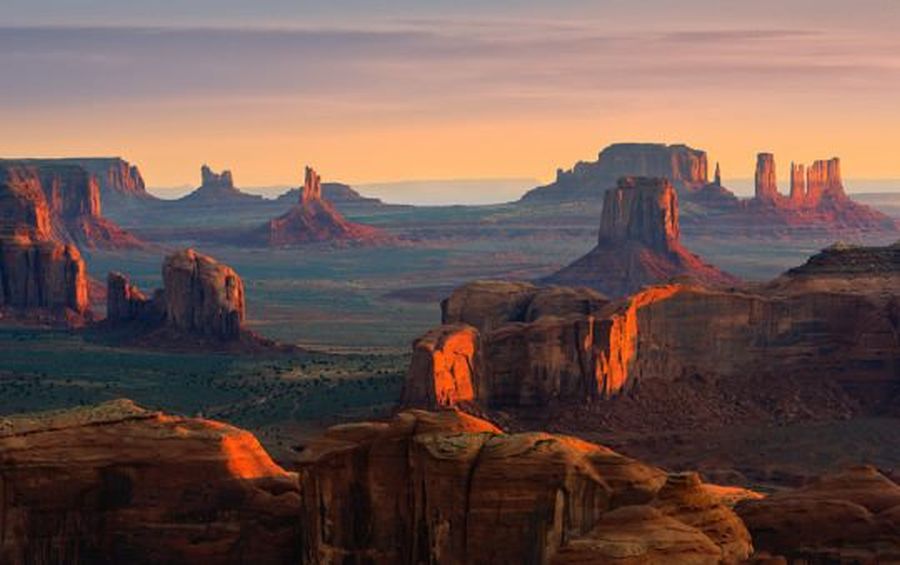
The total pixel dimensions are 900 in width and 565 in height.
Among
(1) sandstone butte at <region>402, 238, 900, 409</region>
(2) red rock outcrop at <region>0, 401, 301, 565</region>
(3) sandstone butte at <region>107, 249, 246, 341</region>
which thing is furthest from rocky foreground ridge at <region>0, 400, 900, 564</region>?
(3) sandstone butte at <region>107, 249, 246, 341</region>

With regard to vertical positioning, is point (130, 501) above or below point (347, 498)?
below

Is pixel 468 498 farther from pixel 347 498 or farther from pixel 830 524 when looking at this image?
pixel 830 524

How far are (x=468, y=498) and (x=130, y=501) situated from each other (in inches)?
518

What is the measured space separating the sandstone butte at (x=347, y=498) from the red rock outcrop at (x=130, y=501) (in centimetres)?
5

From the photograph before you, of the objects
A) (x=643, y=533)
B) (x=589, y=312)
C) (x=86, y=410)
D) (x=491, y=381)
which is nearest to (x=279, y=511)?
(x=86, y=410)

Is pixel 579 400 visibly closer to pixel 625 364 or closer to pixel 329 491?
pixel 625 364

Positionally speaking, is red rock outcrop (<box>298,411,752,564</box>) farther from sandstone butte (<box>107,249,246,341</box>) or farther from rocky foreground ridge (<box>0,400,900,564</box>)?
sandstone butte (<box>107,249,246,341</box>)

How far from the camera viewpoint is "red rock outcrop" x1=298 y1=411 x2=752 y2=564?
6062 cm

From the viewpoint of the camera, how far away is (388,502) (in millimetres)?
64312

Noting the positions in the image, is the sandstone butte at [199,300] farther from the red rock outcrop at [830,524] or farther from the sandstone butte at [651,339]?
the red rock outcrop at [830,524]

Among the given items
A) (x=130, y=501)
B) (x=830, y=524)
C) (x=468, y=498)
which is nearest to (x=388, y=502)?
(x=468, y=498)

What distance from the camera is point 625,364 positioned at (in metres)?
121

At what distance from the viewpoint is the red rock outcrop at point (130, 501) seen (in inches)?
2657

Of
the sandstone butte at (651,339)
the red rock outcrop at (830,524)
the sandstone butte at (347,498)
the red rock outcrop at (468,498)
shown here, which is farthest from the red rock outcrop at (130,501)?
the sandstone butte at (651,339)
